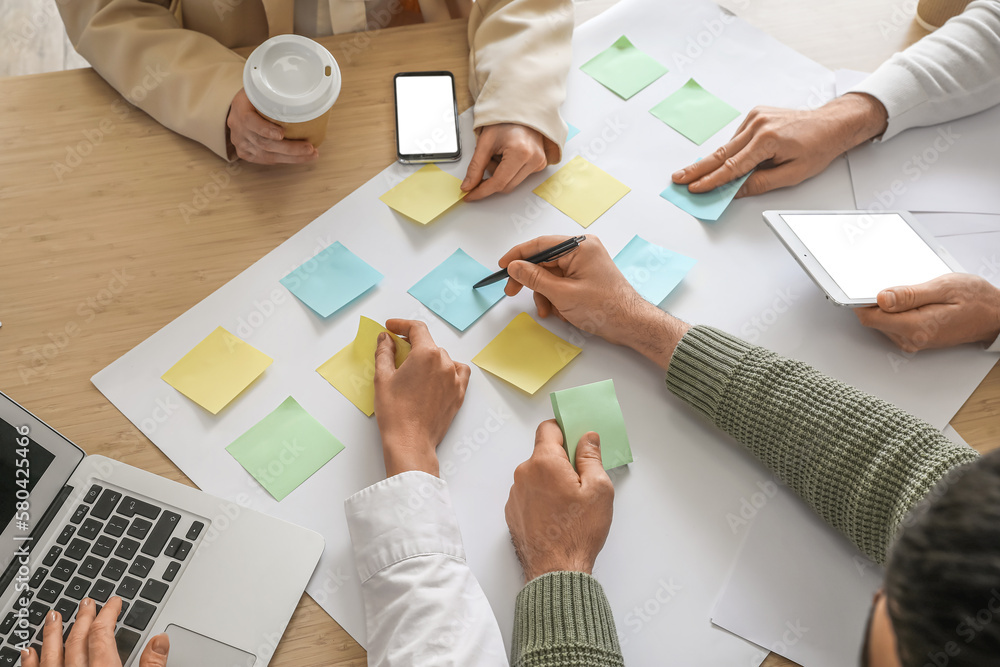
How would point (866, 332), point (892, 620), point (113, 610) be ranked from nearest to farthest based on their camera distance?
point (892, 620) < point (113, 610) < point (866, 332)

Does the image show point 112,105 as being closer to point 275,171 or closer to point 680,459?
point 275,171

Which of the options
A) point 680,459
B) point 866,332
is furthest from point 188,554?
point 866,332

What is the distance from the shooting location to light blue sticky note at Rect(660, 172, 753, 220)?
960 mm

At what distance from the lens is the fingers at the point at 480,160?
0.95 m

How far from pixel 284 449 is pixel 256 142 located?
431 mm

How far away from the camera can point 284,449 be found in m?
0.76

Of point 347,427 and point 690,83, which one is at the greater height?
point 690,83

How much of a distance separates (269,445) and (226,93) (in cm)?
51

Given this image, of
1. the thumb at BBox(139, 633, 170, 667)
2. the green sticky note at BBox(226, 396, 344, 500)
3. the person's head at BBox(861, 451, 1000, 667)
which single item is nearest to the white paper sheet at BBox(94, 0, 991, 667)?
the green sticky note at BBox(226, 396, 344, 500)

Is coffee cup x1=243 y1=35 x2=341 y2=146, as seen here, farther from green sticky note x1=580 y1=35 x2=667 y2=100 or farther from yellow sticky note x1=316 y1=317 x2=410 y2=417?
green sticky note x1=580 y1=35 x2=667 y2=100

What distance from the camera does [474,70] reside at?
40.6 inches

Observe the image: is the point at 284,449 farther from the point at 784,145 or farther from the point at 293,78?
the point at 784,145

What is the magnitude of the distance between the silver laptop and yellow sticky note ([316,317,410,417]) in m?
0.17

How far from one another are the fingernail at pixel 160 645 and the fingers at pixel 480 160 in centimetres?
65
